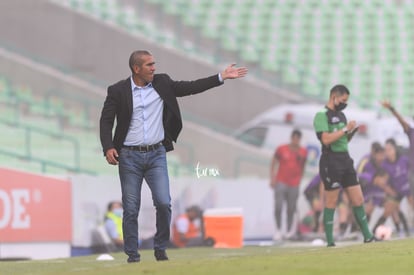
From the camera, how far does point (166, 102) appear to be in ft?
38.8

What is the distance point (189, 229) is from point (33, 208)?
2.65 meters

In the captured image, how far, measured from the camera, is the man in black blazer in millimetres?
11773

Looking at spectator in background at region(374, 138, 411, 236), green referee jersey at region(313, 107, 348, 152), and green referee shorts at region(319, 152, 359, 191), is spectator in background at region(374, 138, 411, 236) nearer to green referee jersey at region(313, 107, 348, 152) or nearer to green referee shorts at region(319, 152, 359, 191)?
green referee shorts at region(319, 152, 359, 191)

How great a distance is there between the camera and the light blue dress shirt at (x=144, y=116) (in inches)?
464

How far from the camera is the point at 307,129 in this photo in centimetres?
2394

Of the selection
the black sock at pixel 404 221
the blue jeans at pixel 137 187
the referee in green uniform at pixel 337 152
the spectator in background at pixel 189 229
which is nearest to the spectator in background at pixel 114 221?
the spectator in background at pixel 189 229

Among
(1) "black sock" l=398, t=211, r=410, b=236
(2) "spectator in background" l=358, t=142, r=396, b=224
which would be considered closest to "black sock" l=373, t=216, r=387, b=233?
(2) "spectator in background" l=358, t=142, r=396, b=224

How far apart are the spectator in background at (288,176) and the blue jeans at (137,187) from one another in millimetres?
10531

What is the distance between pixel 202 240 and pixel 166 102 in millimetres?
9232

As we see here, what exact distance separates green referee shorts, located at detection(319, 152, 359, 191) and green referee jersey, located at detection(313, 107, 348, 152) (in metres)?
0.08

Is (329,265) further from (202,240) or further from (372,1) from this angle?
(372,1)

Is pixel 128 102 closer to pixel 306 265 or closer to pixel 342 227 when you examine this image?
pixel 306 265

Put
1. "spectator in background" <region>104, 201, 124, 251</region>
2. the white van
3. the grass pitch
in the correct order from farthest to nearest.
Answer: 1. the white van
2. "spectator in background" <region>104, 201, 124, 251</region>
3. the grass pitch

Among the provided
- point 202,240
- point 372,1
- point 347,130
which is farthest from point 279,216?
point 372,1
